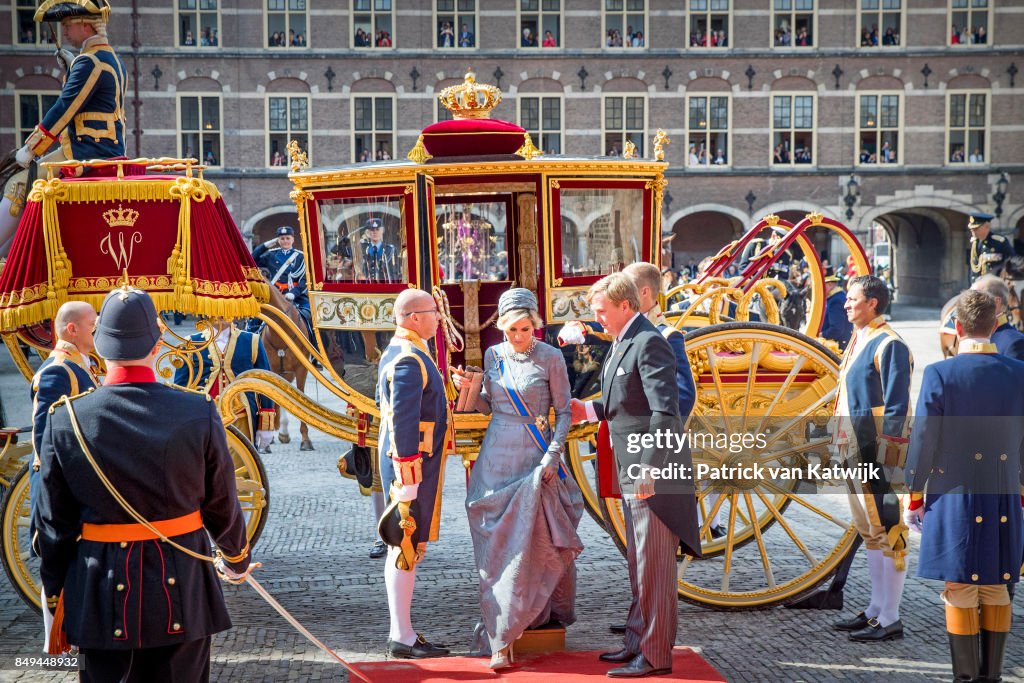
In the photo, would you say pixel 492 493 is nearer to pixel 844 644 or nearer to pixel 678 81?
pixel 844 644

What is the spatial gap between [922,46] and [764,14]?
392cm

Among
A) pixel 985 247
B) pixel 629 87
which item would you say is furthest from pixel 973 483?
pixel 629 87

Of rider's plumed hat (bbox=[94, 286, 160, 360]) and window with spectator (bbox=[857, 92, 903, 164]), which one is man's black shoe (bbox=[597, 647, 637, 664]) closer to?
rider's plumed hat (bbox=[94, 286, 160, 360])

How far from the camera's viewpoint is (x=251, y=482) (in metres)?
5.48

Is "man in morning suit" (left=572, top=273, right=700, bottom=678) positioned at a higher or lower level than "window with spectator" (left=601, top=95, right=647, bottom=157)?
lower

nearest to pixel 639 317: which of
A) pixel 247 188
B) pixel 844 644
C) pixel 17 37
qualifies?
pixel 844 644

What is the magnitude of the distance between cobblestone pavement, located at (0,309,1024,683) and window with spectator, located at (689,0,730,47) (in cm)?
2099

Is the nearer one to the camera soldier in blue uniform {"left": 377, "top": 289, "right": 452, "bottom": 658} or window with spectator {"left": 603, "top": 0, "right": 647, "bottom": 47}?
soldier in blue uniform {"left": 377, "top": 289, "right": 452, "bottom": 658}

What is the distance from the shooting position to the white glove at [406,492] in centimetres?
432

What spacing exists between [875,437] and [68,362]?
3.45m

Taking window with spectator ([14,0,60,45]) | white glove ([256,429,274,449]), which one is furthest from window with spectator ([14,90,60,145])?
white glove ([256,429,274,449])

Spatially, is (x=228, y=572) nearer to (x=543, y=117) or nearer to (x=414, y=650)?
(x=414, y=650)

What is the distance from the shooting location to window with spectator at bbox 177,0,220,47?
24.6 m

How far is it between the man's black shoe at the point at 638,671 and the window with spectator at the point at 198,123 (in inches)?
891
